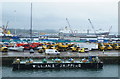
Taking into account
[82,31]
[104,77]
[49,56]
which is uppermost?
[82,31]

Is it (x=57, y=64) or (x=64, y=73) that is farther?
(x=57, y=64)

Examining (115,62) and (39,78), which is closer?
(39,78)

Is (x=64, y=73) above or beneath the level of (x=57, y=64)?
beneath

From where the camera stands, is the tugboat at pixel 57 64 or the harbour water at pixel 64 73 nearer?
the harbour water at pixel 64 73

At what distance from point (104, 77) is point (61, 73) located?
3750 millimetres

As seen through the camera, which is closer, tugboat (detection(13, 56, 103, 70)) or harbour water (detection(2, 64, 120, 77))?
harbour water (detection(2, 64, 120, 77))

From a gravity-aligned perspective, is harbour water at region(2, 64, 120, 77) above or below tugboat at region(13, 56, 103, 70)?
below

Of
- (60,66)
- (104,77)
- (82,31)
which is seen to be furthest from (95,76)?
(82,31)

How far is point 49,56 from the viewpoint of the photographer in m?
21.9

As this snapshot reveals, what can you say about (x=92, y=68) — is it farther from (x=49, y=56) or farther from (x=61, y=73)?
(x=49, y=56)

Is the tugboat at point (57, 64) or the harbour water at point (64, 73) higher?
the tugboat at point (57, 64)

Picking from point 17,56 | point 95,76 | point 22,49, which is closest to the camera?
point 95,76

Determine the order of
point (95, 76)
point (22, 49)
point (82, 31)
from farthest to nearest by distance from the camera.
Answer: point (82, 31) → point (22, 49) → point (95, 76)

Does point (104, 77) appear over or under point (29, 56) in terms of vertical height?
under
